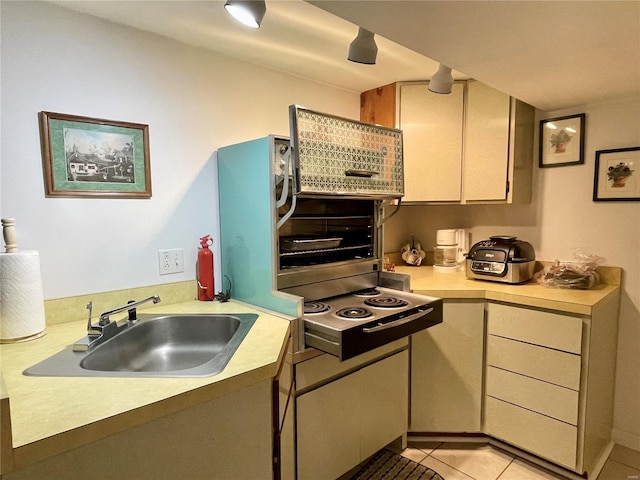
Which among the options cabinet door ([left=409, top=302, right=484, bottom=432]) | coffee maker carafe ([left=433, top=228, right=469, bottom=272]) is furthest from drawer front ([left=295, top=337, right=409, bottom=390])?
coffee maker carafe ([left=433, top=228, right=469, bottom=272])

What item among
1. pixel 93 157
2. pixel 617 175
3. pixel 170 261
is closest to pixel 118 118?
pixel 93 157

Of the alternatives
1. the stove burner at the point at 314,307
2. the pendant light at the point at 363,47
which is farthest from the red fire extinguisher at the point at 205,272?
the pendant light at the point at 363,47

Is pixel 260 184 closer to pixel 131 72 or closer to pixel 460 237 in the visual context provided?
pixel 131 72

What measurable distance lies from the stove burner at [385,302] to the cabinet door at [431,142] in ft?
2.71

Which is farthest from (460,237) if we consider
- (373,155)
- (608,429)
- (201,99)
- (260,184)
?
(201,99)

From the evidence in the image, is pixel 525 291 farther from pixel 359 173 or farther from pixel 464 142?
pixel 359 173

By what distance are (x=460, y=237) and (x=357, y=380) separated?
4.64 feet

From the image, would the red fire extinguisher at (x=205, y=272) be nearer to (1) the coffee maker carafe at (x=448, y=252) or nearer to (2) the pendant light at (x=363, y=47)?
(2) the pendant light at (x=363, y=47)

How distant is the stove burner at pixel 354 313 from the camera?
1460 mm

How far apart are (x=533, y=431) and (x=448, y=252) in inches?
44.3

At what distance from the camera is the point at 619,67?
1538mm

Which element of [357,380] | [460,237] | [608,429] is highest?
[460,237]

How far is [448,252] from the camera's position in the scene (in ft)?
Answer: 8.16

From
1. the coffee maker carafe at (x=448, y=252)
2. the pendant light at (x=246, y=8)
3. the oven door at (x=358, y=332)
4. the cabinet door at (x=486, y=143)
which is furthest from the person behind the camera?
the coffee maker carafe at (x=448, y=252)
